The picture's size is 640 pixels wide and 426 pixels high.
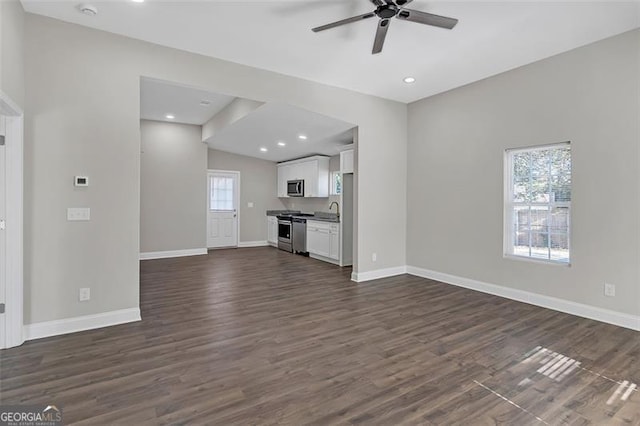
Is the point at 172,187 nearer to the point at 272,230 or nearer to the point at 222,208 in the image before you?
the point at 222,208

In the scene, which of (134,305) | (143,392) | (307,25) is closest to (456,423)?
(143,392)

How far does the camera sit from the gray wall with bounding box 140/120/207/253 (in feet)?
23.8

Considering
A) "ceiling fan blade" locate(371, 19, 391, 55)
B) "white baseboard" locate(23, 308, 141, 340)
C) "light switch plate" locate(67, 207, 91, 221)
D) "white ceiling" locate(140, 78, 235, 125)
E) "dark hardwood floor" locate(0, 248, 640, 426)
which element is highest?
"white ceiling" locate(140, 78, 235, 125)

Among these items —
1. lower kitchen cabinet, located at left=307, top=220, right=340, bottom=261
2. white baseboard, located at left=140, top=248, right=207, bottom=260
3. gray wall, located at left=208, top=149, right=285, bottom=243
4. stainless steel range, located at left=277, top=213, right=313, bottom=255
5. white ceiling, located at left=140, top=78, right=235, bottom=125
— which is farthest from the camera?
gray wall, located at left=208, top=149, right=285, bottom=243

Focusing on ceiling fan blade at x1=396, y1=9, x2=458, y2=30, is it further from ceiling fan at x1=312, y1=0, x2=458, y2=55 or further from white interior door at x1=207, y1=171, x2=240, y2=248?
white interior door at x1=207, y1=171, x2=240, y2=248

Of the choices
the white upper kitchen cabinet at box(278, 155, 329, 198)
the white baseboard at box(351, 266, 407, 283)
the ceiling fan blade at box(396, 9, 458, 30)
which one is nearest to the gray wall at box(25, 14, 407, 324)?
the ceiling fan blade at box(396, 9, 458, 30)

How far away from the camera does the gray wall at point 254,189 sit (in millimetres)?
8945

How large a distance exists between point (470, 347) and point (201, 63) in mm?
4175

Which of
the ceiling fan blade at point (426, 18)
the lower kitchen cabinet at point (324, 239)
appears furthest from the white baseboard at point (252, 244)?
the ceiling fan blade at point (426, 18)

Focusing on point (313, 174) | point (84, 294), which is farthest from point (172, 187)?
point (84, 294)

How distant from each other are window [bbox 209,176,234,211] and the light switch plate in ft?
17.9

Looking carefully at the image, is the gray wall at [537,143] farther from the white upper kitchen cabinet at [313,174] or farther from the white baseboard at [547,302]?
the white upper kitchen cabinet at [313,174]

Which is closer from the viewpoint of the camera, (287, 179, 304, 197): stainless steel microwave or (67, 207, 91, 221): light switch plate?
(67, 207, 91, 221): light switch plate

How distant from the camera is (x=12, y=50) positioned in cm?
267
